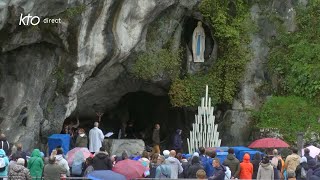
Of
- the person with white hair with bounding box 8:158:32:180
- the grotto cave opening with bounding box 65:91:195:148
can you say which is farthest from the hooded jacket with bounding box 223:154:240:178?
the grotto cave opening with bounding box 65:91:195:148

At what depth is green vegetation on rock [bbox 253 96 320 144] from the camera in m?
26.4

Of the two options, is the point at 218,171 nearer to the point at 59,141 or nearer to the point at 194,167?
the point at 194,167

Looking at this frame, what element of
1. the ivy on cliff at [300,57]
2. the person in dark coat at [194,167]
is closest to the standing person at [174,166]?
the person in dark coat at [194,167]

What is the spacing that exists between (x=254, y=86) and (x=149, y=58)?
153 inches

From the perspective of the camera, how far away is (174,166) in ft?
60.7

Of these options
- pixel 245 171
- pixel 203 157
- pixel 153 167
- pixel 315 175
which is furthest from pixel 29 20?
pixel 315 175

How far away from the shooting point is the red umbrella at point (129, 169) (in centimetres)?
1747

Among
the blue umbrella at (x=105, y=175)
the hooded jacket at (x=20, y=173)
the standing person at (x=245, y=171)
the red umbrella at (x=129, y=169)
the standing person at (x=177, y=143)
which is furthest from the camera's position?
the standing person at (x=177, y=143)

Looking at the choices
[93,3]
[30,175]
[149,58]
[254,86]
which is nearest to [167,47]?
[149,58]

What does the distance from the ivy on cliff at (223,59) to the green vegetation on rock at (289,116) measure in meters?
1.58

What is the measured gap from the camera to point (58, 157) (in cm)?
1820

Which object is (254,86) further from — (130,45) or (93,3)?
(93,3)

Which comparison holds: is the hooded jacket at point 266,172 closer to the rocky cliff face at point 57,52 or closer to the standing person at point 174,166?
the standing person at point 174,166

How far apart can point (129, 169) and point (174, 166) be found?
135cm
